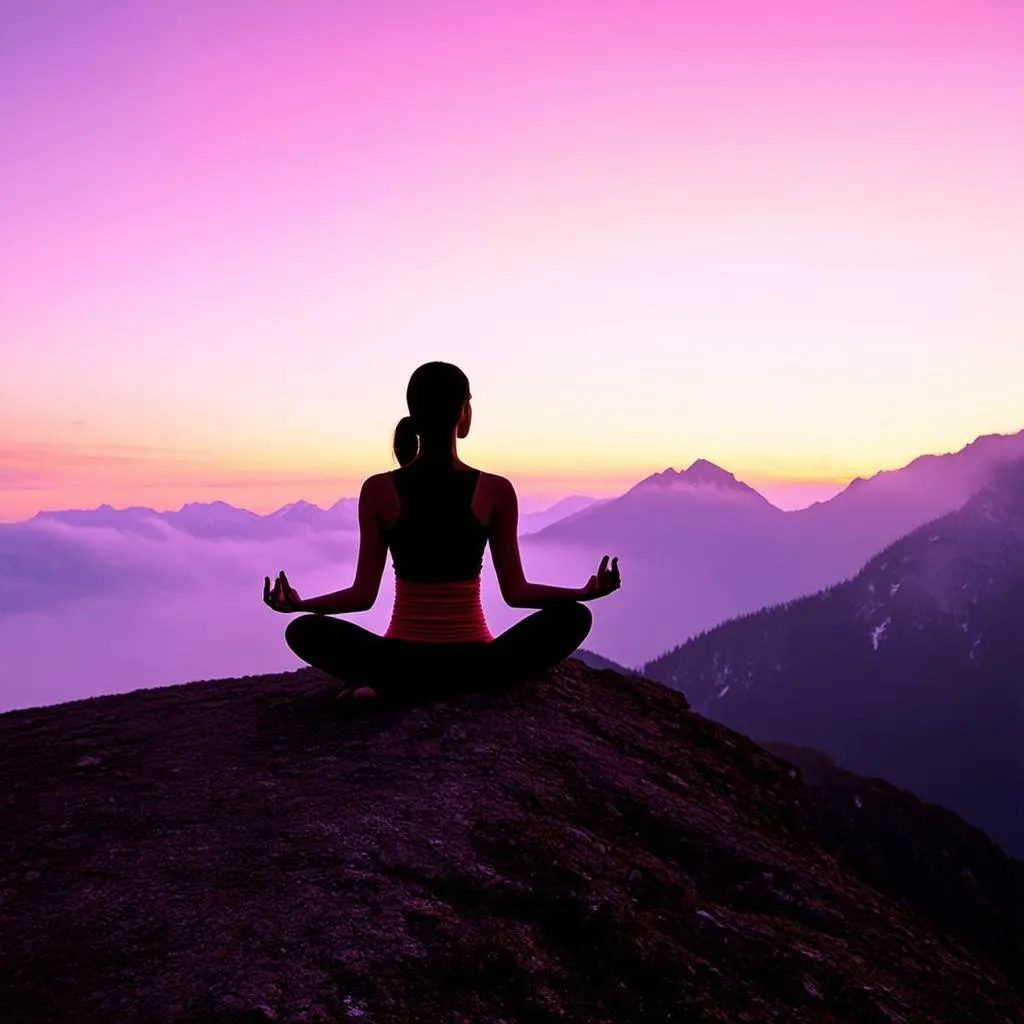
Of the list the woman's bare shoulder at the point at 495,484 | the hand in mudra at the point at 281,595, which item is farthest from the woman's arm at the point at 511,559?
the hand in mudra at the point at 281,595

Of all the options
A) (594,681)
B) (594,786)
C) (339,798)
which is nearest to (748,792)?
(594,681)

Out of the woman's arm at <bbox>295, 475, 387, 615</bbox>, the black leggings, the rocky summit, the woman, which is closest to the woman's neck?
the woman

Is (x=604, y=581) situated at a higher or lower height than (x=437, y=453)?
lower

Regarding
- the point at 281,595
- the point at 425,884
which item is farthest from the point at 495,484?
the point at 425,884

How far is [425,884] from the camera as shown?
6691mm

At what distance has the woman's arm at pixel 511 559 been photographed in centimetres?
964

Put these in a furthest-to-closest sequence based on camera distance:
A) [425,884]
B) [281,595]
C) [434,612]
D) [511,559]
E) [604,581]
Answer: [511,559]
[434,612]
[604,581]
[281,595]
[425,884]

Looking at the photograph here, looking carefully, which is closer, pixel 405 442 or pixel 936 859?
pixel 405 442

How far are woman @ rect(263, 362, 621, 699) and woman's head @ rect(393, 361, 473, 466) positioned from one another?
11 mm

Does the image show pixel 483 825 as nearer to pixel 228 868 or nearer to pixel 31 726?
pixel 228 868

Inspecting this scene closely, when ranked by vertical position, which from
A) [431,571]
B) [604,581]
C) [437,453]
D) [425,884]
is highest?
[437,453]

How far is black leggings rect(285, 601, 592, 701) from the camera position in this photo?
9.55 m

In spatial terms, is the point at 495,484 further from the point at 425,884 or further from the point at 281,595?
the point at 425,884

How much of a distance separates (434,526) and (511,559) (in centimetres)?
100
